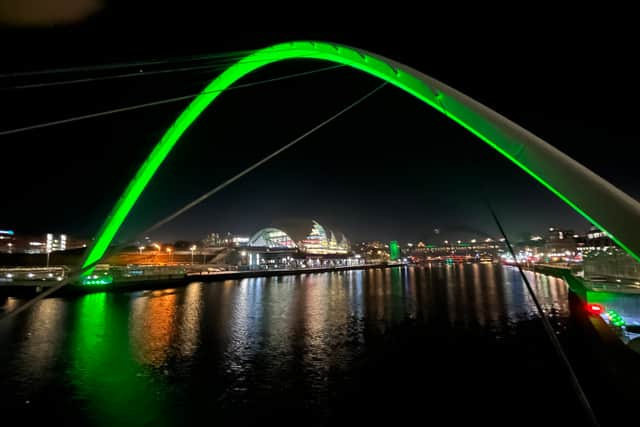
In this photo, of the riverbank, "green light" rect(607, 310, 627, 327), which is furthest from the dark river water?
the riverbank

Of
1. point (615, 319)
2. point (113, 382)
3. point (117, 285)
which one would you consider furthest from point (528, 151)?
point (117, 285)

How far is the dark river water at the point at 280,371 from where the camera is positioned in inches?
242

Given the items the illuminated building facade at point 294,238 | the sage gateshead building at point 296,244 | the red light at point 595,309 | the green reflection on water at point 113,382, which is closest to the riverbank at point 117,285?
the green reflection on water at point 113,382

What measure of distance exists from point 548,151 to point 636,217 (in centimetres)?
110

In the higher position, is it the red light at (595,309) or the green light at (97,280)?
the green light at (97,280)

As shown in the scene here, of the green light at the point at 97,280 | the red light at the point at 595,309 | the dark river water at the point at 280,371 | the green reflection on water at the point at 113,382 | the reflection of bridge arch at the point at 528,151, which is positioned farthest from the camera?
the green light at the point at 97,280

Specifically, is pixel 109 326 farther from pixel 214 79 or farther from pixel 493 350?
pixel 493 350

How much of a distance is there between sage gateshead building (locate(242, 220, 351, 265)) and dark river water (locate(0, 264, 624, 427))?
6175 cm

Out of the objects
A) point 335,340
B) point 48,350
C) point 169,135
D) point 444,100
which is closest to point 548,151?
point 444,100

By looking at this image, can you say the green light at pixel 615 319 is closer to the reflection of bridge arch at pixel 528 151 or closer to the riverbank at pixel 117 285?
the reflection of bridge arch at pixel 528 151

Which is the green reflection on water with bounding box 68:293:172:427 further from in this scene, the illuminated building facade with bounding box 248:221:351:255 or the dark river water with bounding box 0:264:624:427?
the illuminated building facade with bounding box 248:221:351:255

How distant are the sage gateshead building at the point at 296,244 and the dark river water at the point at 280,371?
61.7 metres

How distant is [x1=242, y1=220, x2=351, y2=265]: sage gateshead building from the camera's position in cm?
8000

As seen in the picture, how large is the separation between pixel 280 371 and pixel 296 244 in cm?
7939
